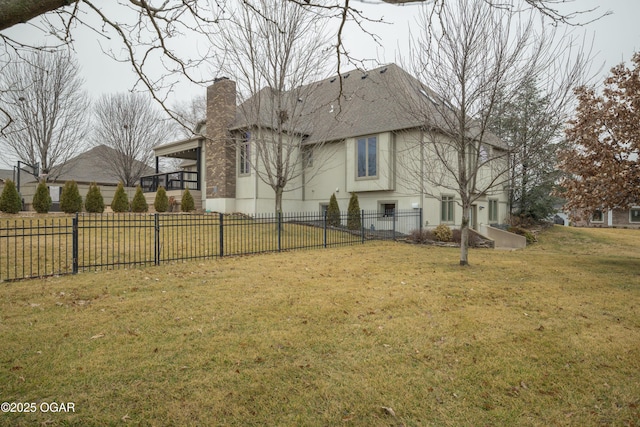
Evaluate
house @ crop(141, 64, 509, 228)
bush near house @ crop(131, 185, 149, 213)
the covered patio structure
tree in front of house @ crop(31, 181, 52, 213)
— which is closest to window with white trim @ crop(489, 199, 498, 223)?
house @ crop(141, 64, 509, 228)

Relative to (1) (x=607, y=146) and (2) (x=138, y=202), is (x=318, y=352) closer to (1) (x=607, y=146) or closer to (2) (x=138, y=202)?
(1) (x=607, y=146)

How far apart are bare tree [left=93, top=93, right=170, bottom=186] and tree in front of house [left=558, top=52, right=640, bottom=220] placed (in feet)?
93.2

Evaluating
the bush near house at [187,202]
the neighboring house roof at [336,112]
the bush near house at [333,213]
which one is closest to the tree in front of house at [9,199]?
the bush near house at [187,202]

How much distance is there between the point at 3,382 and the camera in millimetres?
3197

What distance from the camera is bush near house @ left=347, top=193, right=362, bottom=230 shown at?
17.4m

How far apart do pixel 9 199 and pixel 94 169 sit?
61.8 ft

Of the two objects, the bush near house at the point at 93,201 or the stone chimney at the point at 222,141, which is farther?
the stone chimney at the point at 222,141

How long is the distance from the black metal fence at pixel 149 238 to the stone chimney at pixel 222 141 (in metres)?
4.01

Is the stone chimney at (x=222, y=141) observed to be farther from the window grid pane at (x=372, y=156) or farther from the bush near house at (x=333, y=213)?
the window grid pane at (x=372, y=156)

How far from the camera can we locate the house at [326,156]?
1720 cm

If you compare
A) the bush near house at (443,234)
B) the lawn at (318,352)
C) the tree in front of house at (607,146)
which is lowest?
the lawn at (318,352)

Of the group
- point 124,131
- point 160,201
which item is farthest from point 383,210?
point 124,131

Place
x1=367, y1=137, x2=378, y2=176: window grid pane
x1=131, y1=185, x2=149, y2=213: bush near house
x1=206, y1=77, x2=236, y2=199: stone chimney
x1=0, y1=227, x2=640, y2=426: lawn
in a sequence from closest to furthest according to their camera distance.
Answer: x1=0, y1=227, x2=640, y2=426: lawn
x1=367, y1=137, x2=378, y2=176: window grid pane
x1=131, y1=185, x2=149, y2=213: bush near house
x1=206, y1=77, x2=236, y2=199: stone chimney

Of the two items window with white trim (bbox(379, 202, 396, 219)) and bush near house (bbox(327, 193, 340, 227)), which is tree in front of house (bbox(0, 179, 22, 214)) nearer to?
bush near house (bbox(327, 193, 340, 227))
